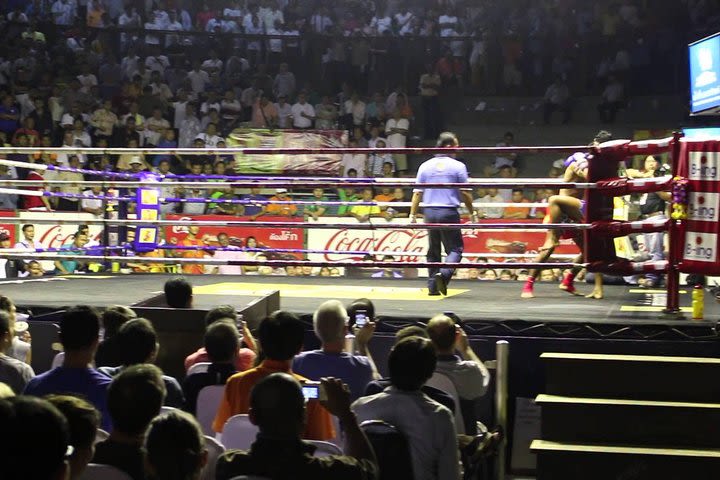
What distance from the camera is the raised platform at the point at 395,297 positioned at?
6.23 metres

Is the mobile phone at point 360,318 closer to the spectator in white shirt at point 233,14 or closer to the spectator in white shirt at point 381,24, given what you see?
the spectator in white shirt at point 381,24

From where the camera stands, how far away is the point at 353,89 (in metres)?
16.5

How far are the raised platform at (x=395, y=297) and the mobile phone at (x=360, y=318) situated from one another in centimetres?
82

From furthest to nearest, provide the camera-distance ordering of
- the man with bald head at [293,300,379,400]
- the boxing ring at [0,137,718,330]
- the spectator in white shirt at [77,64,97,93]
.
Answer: the spectator in white shirt at [77,64,97,93], the boxing ring at [0,137,718,330], the man with bald head at [293,300,379,400]

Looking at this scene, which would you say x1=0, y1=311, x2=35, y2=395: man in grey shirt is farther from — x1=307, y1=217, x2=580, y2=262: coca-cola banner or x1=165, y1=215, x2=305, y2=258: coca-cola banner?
x1=165, y1=215, x2=305, y2=258: coca-cola banner

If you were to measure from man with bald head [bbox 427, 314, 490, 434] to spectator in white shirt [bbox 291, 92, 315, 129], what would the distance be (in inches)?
441

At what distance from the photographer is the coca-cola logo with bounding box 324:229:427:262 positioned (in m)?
11.0

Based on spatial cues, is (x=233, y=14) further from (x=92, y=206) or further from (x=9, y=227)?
(x=9, y=227)

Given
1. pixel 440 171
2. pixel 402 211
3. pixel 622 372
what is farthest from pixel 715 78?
pixel 622 372

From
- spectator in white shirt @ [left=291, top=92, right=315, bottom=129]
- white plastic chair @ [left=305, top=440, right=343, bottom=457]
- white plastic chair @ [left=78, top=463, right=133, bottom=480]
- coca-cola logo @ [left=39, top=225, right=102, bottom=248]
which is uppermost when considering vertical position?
spectator in white shirt @ [left=291, top=92, right=315, bottom=129]

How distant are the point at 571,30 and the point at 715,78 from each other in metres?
5.38

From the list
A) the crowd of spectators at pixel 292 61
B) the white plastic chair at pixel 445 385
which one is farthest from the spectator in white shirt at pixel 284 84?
the white plastic chair at pixel 445 385

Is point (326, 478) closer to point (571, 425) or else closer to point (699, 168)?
point (571, 425)

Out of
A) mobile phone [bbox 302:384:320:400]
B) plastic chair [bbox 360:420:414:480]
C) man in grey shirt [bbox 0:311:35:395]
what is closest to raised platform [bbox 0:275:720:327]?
man in grey shirt [bbox 0:311:35:395]
